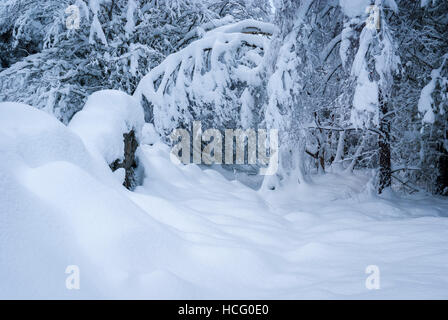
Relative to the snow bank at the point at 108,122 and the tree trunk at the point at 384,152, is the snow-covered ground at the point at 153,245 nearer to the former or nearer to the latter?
the snow bank at the point at 108,122

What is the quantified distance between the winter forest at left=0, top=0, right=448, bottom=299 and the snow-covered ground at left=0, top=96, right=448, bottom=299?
0.01m

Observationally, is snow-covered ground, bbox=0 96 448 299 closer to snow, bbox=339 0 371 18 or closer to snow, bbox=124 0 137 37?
snow, bbox=339 0 371 18

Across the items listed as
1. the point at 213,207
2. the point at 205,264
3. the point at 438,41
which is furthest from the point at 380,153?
the point at 205,264

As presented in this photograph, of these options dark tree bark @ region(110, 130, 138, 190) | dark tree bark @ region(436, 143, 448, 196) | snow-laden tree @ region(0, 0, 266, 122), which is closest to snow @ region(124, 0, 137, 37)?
snow-laden tree @ region(0, 0, 266, 122)

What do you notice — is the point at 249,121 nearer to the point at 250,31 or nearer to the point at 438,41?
the point at 250,31

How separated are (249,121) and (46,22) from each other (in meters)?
5.93

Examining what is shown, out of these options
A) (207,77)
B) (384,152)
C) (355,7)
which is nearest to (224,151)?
(207,77)

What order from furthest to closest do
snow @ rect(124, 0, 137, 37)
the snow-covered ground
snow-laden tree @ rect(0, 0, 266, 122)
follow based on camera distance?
1. snow @ rect(124, 0, 137, 37)
2. snow-laden tree @ rect(0, 0, 266, 122)
3. the snow-covered ground

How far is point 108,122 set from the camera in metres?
4.50

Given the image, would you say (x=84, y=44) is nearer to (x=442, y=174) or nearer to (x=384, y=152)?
(x=384, y=152)

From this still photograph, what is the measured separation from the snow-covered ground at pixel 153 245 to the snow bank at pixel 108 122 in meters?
0.20

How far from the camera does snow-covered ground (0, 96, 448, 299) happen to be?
1.67 meters

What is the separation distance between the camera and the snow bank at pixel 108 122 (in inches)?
163

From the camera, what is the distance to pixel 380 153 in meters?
5.45
